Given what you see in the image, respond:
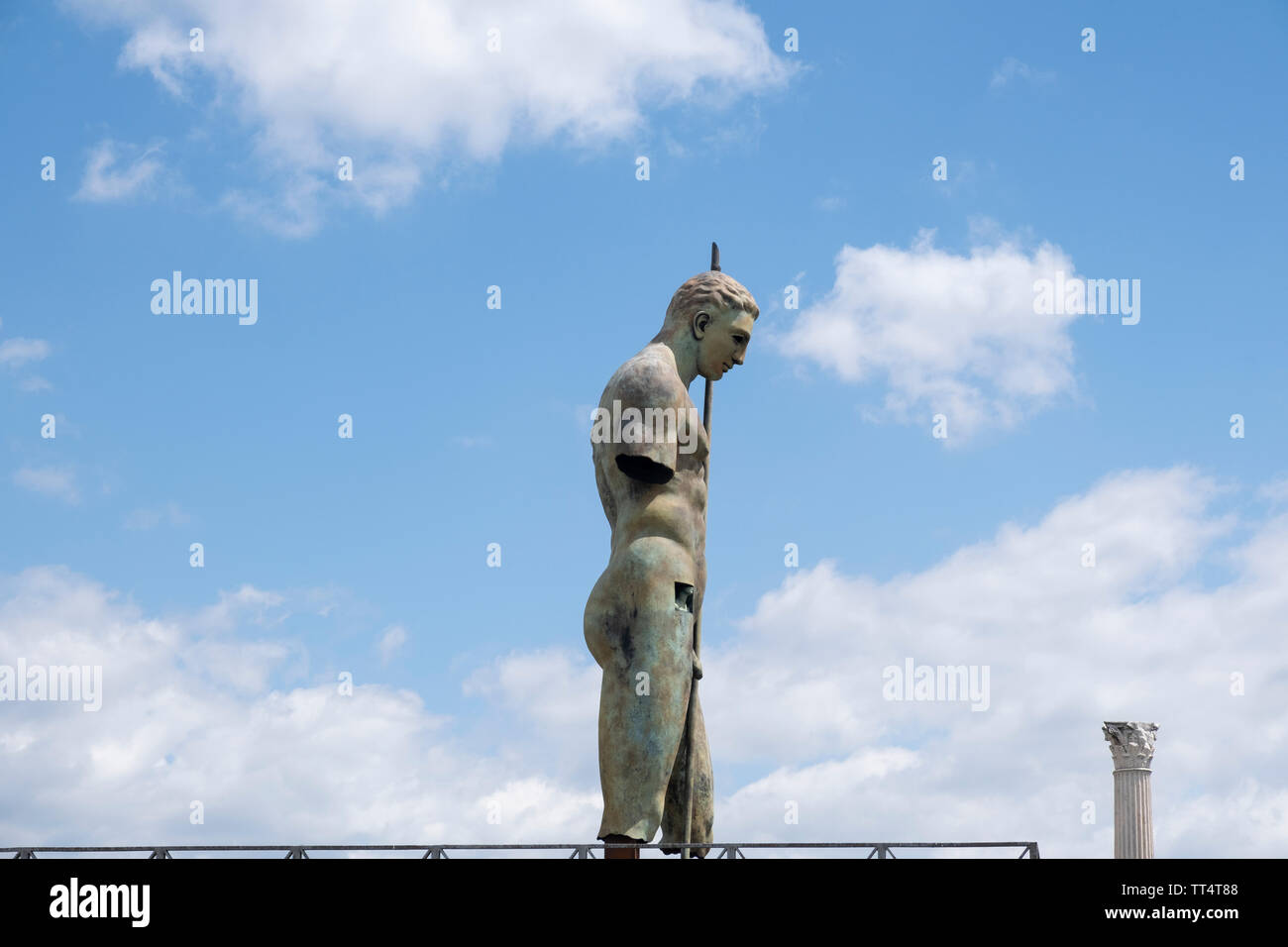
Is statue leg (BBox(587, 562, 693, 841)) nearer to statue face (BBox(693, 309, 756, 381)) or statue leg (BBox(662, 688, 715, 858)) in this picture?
statue leg (BBox(662, 688, 715, 858))

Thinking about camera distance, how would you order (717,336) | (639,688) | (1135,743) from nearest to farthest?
1. (639,688)
2. (717,336)
3. (1135,743)

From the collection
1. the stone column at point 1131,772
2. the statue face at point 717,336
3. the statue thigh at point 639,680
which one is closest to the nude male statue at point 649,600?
Result: the statue thigh at point 639,680

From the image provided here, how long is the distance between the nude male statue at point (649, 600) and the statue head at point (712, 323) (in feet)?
1.06

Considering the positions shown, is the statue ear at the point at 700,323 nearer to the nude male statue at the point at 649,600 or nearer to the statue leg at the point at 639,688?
the nude male statue at the point at 649,600

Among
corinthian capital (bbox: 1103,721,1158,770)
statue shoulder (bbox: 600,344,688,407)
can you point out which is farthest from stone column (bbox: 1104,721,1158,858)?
statue shoulder (bbox: 600,344,688,407)

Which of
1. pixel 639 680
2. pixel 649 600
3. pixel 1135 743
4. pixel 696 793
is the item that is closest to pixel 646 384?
pixel 649 600

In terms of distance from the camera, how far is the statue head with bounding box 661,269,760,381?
1579 cm

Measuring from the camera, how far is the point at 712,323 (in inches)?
622

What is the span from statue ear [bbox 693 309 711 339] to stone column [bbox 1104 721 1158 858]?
2136cm

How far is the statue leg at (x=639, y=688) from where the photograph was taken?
14.5m

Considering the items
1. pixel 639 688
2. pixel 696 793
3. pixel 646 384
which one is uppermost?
pixel 646 384

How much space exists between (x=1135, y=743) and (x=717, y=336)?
849 inches

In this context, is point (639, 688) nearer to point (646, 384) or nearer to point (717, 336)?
point (646, 384)

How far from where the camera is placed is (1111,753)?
34.9 meters
